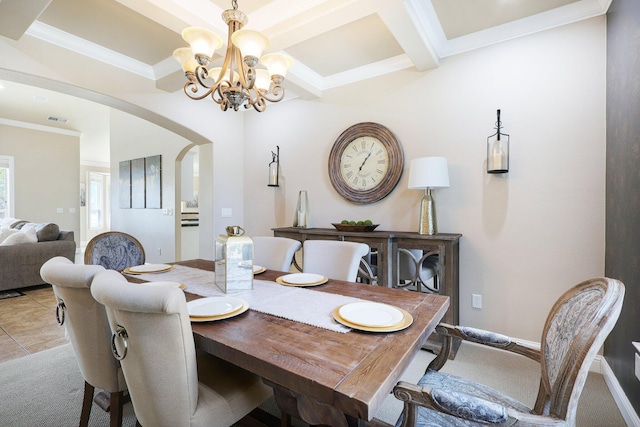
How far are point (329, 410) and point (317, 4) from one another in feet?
7.33

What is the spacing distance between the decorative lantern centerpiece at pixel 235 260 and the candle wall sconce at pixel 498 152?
198 cm

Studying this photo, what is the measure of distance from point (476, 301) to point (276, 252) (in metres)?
1.74

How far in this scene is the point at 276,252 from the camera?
2.43m

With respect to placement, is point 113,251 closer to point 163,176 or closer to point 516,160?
point 163,176

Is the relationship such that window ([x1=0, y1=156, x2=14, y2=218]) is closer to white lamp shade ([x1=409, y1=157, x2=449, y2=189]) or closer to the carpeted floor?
the carpeted floor

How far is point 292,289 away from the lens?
5.32ft

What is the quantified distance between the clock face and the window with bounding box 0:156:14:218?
711 cm

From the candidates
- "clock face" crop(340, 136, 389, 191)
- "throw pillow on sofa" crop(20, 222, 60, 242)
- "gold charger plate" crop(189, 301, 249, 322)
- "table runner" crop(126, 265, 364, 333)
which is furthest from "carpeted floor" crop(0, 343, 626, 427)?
"throw pillow on sofa" crop(20, 222, 60, 242)

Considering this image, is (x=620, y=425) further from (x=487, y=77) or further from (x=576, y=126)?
(x=487, y=77)

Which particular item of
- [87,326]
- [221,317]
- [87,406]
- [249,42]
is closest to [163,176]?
[249,42]

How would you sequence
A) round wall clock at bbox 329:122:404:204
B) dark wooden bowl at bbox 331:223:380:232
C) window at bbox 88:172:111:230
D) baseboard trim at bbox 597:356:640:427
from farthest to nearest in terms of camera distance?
1. window at bbox 88:172:111:230
2. round wall clock at bbox 329:122:404:204
3. dark wooden bowl at bbox 331:223:380:232
4. baseboard trim at bbox 597:356:640:427

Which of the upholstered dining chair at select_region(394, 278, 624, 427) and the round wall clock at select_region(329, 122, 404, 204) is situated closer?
the upholstered dining chair at select_region(394, 278, 624, 427)

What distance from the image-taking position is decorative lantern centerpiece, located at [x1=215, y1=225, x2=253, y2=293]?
4.91 ft

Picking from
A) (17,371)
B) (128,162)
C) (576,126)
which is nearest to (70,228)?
(128,162)
